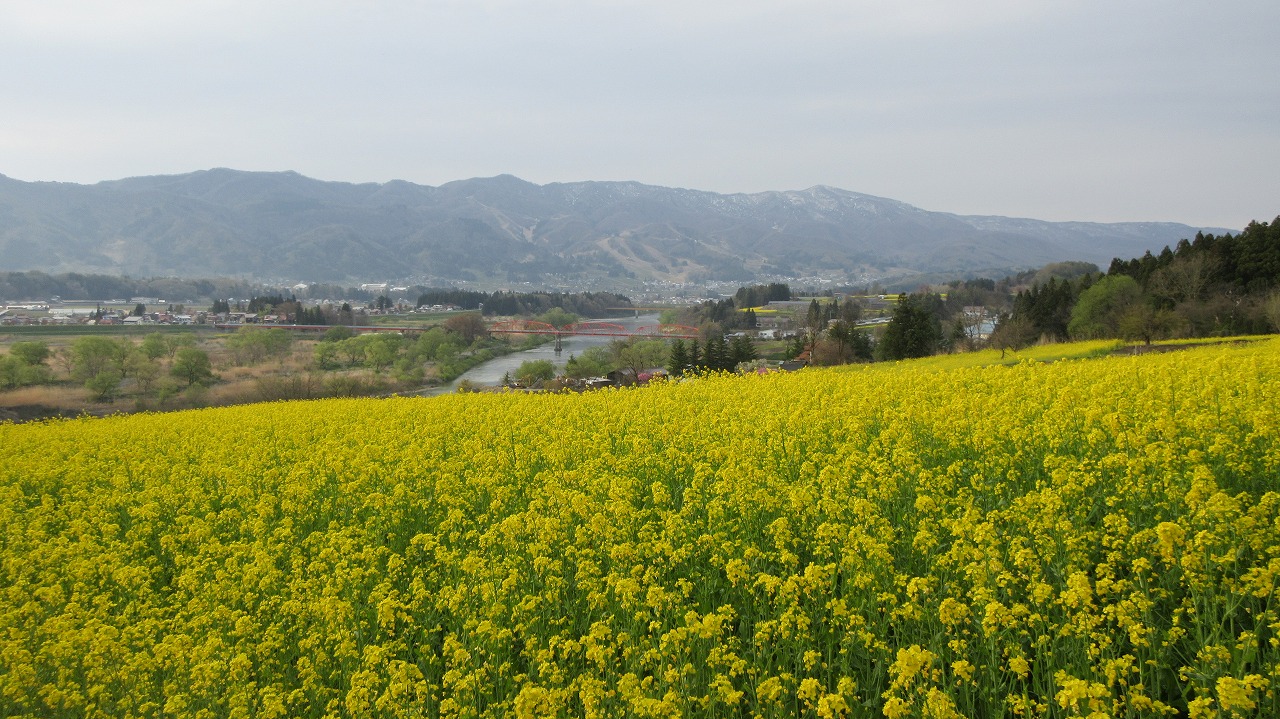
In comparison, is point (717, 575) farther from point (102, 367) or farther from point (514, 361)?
point (514, 361)

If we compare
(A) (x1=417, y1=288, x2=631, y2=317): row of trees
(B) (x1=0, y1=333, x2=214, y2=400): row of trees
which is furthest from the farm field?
(A) (x1=417, y1=288, x2=631, y2=317): row of trees

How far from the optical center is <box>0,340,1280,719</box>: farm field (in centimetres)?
430

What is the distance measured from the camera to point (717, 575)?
592 cm

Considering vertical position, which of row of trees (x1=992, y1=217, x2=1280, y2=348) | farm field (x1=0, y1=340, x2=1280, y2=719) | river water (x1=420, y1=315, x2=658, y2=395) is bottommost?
river water (x1=420, y1=315, x2=658, y2=395)

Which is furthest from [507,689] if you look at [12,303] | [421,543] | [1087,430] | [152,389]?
[12,303]

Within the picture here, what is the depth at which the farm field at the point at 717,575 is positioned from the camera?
4.30 m

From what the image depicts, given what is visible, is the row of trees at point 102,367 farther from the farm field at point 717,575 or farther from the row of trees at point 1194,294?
the row of trees at point 1194,294

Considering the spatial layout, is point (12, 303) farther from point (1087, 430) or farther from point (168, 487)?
point (1087, 430)

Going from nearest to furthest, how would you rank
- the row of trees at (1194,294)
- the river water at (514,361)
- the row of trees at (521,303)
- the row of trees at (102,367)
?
the row of trees at (1194,294)
the row of trees at (102,367)
the river water at (514,361)
the row of trees at (521,303)

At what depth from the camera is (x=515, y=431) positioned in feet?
43.2

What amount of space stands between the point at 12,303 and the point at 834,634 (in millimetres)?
176178

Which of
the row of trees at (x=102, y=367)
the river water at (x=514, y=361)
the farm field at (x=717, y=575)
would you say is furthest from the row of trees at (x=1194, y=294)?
the row of trees at (x=102, y=367)

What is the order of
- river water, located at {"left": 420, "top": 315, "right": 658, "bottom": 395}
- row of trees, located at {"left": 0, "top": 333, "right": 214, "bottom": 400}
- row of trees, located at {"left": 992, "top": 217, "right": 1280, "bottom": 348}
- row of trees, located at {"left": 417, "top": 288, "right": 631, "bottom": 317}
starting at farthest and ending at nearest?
row of trees, located at {"left": 417, "top": 288, "right": 631, "bottom": 317} < river water, located at {"left": 420, "top": 315, "right": 658, "bottom": 395} < row of trees, located at {"left": 0, "top": 333, "right": 214, "bottom": 400} < row of trees, located at {"left": 992, "top": 217, "right": 1280, "bottom": 348}

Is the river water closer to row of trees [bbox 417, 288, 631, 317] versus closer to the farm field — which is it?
row of trees [bbox 417, 288, 631, 317]
